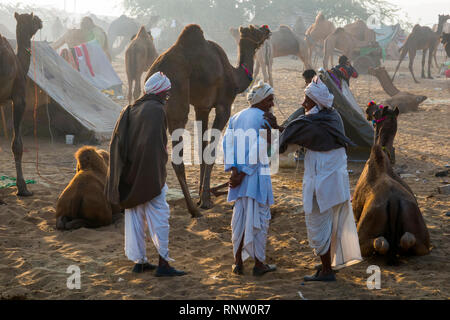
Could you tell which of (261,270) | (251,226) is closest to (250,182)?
(251,226)

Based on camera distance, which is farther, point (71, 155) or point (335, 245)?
point (71, 155)

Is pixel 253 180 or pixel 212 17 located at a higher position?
pixel 212 17

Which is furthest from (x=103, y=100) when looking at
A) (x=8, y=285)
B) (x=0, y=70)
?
(x=8, y=285)

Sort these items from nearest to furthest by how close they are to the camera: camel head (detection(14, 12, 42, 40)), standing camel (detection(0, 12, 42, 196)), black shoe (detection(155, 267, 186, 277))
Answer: black shoe (detection(155, 267, 186, 277)) → standing camel (detection(0, 12, 42, 196)) → camel head (detection(14, 12, 42, 40))

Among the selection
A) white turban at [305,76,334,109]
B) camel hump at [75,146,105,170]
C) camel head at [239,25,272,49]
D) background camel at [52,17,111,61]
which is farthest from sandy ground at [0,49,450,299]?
background camel at [52,17,111,61]

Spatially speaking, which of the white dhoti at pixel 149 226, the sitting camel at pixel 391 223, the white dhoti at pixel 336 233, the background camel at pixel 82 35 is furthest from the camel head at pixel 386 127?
the background camel at pixel 82 35

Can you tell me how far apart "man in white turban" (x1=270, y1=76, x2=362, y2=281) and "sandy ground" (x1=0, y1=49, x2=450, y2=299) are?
26 cm

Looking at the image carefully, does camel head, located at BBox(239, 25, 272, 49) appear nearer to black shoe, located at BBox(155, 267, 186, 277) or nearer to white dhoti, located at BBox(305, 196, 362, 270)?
white dhoti, located at BBox(305, 196, 362, 270)

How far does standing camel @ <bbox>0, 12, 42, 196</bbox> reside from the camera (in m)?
7.32

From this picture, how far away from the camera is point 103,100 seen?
40.2ft

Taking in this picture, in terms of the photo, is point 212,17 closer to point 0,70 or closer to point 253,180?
point 0,70

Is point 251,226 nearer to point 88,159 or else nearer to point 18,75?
point 88,159

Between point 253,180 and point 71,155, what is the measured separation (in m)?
6.07
